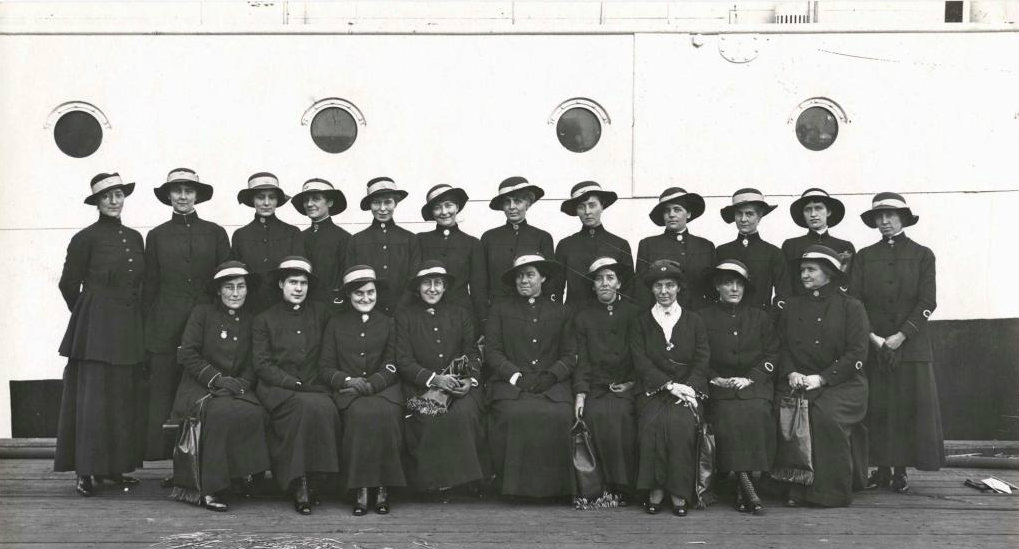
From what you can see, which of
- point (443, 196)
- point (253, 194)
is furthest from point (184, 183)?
point (443, 196)

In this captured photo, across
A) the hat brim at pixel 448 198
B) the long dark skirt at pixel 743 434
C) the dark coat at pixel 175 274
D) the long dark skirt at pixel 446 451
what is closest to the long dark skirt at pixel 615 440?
the long dark skirt at pixel 743 434

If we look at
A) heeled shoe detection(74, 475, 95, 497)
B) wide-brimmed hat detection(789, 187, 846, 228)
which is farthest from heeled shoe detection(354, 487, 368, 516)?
wide-brimmed hat detection(789, 187, 846, 228)

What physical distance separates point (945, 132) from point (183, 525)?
6.73 m

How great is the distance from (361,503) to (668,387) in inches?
77.2

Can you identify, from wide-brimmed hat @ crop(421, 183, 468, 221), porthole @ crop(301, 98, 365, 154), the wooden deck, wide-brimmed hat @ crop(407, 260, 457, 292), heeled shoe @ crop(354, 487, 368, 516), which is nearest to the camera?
the wooden deck

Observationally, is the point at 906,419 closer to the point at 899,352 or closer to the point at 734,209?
the point at 899,352

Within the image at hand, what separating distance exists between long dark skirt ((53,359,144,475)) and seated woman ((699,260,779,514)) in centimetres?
380

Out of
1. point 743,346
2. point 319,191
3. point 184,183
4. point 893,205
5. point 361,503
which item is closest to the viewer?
point 361,503

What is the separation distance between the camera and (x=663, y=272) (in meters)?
5.55

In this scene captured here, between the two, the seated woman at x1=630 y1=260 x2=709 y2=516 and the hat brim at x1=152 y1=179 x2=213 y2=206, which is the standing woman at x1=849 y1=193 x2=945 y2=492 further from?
the hat brim at x1=152 y1=179 x2=213 y2=206

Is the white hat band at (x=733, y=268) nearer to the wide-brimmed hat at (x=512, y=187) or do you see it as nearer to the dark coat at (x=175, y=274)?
the wide-brimmed hat at (x=512, y=187)

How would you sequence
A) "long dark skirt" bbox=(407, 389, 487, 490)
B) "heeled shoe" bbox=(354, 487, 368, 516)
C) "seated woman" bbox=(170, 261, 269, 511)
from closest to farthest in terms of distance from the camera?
"heeled shoe" bbox=(354, 487, 368, 516)
"seated woman" bbox=(170, 261, 269, 511)
"long dark skirt" bbox=(407, 389, 487, 490)

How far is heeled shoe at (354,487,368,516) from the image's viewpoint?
17.1ft

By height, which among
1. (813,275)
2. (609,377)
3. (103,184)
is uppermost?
(103,184)
